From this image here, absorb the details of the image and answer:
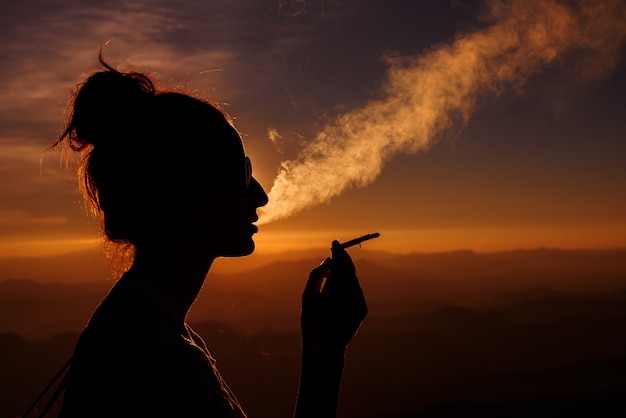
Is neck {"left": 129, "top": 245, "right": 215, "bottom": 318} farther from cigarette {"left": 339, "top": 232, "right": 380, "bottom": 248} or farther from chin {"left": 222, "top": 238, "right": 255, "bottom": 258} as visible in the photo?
cigarette {"left": 339, "top": 232, "right": 380, "bottom": 248}

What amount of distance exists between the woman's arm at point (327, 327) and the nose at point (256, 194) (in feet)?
2.47

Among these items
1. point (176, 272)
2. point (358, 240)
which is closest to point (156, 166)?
point (176, 272)

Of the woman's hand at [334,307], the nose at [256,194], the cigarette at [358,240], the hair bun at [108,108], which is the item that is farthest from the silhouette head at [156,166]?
the cigarette at [358,240]

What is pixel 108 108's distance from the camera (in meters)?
3.74

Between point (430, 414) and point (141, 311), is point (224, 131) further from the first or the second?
point (430, 414)

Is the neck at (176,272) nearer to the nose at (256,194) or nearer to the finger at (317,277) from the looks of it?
the nose at (256,194)

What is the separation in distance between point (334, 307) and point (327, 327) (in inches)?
6.3

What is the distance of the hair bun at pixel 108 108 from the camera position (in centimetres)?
373

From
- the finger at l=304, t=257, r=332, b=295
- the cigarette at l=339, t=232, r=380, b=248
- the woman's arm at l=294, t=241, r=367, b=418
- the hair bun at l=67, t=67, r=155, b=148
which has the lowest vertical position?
the woman's arm at l=294, t=241, r=367, b=418

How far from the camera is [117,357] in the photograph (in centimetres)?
286

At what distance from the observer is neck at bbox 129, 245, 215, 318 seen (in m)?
3.59

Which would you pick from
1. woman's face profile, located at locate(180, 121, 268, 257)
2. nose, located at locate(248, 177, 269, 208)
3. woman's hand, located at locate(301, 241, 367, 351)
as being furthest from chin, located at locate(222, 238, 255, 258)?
woman's hand, located at locate(301, 241, 367, 351)

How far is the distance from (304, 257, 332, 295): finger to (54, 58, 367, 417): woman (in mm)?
262

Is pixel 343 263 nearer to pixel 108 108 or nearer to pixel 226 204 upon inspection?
pixel 226 204
